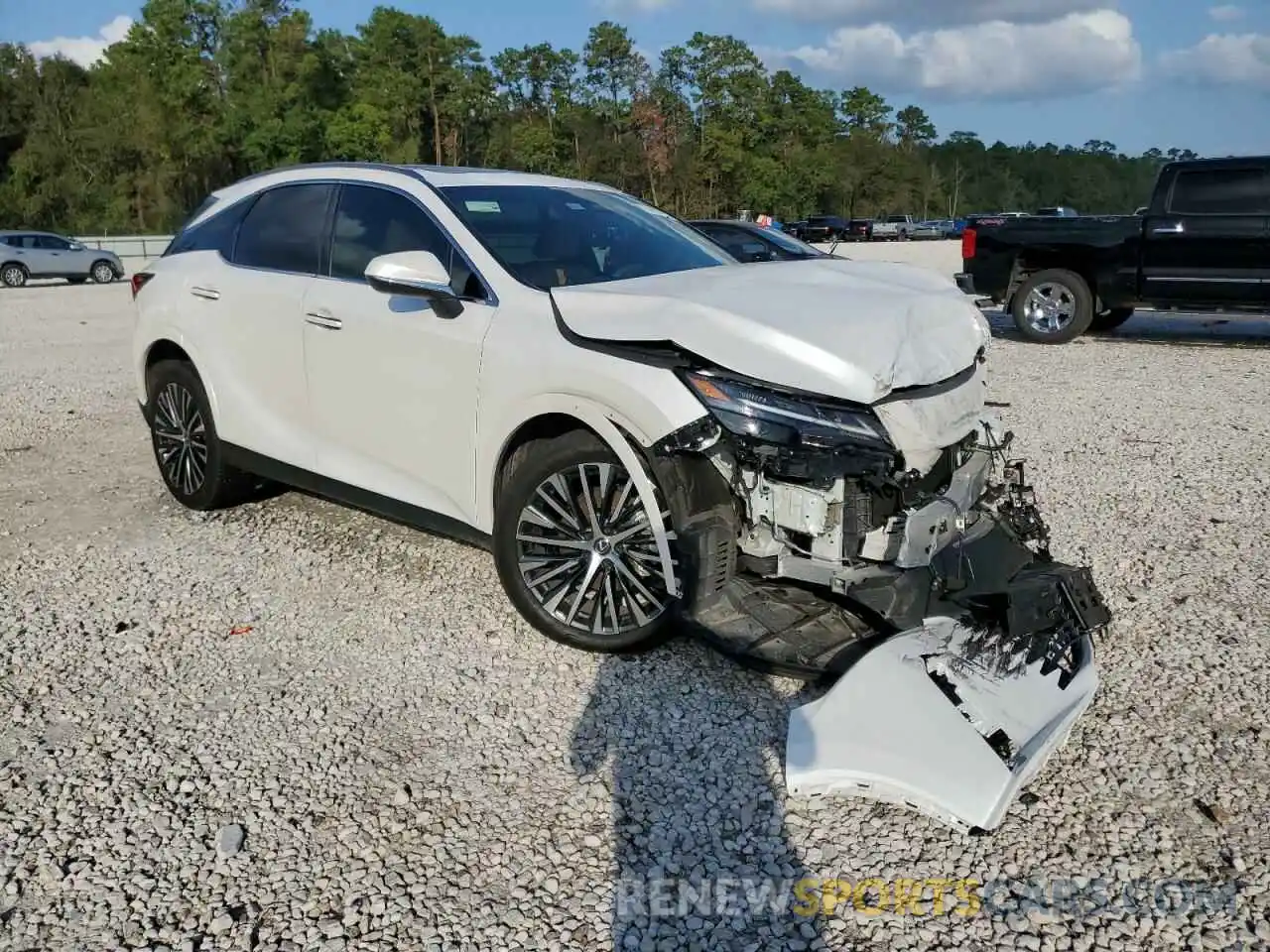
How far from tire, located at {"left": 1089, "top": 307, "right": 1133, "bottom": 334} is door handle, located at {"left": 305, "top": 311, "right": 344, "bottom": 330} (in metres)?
11.4

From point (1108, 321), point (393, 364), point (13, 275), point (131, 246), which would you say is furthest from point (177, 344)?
point (131, 246)

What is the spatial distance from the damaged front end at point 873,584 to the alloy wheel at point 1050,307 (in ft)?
32.5

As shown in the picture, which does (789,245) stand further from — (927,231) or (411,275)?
(927,231)

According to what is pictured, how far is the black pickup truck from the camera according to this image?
1155 centimetres

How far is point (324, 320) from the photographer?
471 cm

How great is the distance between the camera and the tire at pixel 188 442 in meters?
5.53

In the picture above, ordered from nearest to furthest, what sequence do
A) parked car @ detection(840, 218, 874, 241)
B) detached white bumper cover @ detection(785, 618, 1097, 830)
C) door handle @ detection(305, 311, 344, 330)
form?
detached white bumper cover @ detection(785, 618, 1097, 830)
door handle @ detection(305, 311, 344, 330)
parked car @ detection(840, 218, 874, 241)

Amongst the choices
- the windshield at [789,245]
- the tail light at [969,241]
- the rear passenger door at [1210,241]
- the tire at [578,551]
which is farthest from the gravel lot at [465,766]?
the windshield at [789,245]

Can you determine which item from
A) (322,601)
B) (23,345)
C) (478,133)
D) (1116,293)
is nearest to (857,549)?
(322,601)

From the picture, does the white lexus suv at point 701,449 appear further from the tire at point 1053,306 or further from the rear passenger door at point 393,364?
the tire at point 1053,306

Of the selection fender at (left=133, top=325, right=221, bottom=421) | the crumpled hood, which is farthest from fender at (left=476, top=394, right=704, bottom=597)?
fender at (left=133, top=325, right=221, bottom=421)

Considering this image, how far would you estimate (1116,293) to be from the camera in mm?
12227

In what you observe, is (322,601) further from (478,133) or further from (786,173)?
(786,173)

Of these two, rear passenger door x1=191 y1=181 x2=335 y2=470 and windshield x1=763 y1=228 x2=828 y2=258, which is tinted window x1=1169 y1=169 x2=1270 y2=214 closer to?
windshield x1=763 y1=228 x2=828 y2=258
